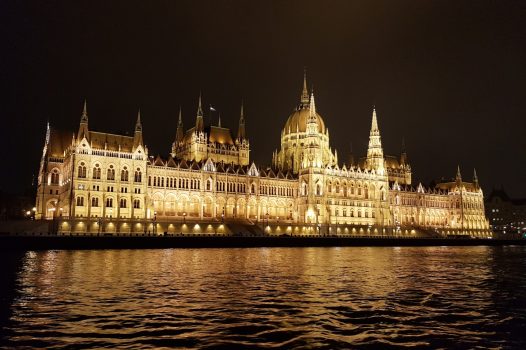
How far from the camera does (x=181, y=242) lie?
83062 millimetres

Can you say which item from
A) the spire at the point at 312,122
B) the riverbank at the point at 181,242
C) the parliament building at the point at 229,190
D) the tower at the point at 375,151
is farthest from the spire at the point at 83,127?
the tower at the point at 375,151

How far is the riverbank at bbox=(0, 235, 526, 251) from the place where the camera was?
7012 cm

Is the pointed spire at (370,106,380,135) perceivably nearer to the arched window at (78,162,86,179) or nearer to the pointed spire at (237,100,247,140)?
the pointed spire at (237,100,247,140)

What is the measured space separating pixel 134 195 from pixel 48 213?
16.7m

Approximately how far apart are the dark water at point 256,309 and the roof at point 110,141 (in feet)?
202

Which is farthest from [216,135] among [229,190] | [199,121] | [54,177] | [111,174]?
[54,177]

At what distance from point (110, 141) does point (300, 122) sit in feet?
199

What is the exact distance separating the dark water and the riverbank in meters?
31.8

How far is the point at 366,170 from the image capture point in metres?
140

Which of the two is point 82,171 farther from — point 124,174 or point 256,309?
point 256,309

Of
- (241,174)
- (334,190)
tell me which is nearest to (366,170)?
(334,190)

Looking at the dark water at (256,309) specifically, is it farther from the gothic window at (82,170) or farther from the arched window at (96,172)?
the arched window at (96,172)

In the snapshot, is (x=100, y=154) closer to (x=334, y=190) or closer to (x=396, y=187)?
(x=334, y=190)

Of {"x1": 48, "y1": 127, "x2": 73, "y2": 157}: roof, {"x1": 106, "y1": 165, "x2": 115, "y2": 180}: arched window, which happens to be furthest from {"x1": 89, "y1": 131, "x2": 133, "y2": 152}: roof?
{"x1": 48, "y1": 127, "x2": 73, "y2": 157}: roof
